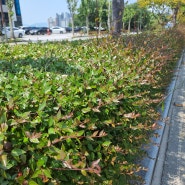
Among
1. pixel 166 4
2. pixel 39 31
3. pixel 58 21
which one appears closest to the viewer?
pixel 166 4

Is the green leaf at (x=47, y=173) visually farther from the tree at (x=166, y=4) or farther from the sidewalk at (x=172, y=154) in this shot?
the tree at (x=166, y=4)

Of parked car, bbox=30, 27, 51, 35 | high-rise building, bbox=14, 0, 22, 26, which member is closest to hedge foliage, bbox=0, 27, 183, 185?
parked car, bbox=30, 27, 51, 35

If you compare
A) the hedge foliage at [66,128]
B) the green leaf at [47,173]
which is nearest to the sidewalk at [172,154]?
the hedge foliage at [66,128]

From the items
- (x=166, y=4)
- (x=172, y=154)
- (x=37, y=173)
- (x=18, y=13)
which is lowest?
(x=172, y=154)

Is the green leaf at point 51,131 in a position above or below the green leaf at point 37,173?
above

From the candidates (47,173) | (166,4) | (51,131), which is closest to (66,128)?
(51,131)

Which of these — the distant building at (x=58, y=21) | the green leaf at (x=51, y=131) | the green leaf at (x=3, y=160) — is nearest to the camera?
the green leaf at (x=3, y=160)

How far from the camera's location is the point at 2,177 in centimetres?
117

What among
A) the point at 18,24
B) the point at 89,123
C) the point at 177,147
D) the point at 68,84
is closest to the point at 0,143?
the point at 89,123

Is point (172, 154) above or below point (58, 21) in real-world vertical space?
below

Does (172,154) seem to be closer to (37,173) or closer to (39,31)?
(37,173)

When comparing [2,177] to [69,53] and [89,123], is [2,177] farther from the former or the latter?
[69,53]

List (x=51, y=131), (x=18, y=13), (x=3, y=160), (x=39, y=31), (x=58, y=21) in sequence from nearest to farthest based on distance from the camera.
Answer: (x=3, y=160) < (x=51, y=131) < (x=39, y=31) < (x=18, y=13) < (x=58, y=21)

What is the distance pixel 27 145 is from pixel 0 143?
0.55 ft
